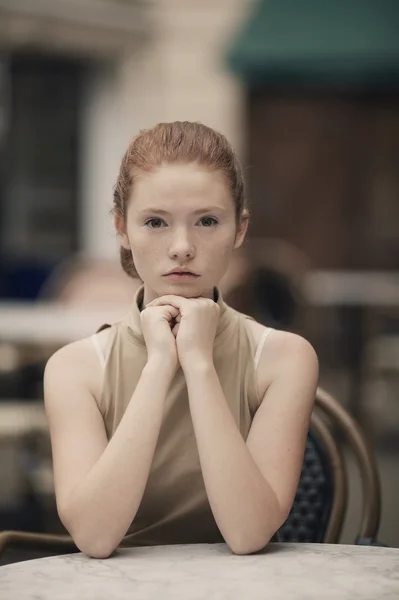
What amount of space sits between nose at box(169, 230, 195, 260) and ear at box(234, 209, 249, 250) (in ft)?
0.51

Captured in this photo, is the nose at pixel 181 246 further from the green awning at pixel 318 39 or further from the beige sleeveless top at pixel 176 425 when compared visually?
the green awning at pixel 318 39

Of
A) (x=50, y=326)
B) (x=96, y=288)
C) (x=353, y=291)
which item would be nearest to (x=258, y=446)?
(x=50, y=326)

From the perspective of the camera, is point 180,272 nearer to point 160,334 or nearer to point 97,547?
point 160,334

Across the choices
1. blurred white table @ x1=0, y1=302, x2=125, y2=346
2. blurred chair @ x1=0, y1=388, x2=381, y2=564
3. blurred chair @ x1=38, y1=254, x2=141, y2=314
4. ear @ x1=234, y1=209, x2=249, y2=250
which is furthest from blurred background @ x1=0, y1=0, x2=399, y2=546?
ear @ x1=234, y1=209, x2=249, y2=250

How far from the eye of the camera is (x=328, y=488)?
88.2 inches

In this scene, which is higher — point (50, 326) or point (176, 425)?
point (50, 326)

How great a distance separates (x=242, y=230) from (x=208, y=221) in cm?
16

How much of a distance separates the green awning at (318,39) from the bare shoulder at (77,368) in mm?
6982

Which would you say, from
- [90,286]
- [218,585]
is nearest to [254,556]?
[218,585]

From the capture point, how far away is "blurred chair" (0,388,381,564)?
7.18ft

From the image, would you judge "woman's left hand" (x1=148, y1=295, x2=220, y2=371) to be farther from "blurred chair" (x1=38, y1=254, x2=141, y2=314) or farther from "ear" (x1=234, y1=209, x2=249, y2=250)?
"blurred chair" (x1=38, y1=254, x2=141, y2=314)

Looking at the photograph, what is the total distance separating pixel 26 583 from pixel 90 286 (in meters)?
4.29

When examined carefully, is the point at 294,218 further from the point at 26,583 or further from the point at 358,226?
the point at 26,583

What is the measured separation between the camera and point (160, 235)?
1.75 m
